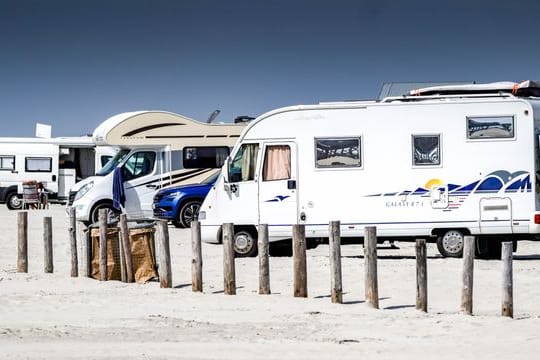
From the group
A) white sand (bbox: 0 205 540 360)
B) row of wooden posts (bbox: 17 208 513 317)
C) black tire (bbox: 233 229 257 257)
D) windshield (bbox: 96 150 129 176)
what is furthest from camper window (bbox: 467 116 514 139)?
windshield (bbox: 96 150 129 176)

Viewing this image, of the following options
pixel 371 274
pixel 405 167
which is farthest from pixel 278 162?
pixel 371 274

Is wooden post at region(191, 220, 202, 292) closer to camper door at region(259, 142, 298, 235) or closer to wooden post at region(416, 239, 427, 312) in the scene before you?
wooden post at region(416, 239, 427, 312)

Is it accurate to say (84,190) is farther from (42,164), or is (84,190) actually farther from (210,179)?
(42,164)

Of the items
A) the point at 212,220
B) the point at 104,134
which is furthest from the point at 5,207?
the point at 212,220

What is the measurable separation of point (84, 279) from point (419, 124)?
6.40 metres

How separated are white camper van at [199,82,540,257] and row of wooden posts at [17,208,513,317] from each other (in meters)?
4.07

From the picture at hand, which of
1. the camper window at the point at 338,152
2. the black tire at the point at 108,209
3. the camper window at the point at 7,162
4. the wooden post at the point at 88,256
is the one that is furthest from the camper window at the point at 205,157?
the camper window at the point at 7,162

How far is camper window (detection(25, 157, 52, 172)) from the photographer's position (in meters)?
34.7

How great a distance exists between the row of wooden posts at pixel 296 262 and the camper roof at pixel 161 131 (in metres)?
9.45

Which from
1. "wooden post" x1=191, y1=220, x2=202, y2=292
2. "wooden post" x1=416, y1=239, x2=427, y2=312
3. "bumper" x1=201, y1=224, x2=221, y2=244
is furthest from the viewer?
"bumper" x1=201, y1=224, x2=221, y2=244

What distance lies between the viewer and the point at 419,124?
17.6 m

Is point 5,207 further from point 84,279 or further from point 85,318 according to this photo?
point 85,318

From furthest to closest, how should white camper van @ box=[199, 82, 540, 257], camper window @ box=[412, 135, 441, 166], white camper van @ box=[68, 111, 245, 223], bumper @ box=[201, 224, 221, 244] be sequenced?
1. white camper van @ box=[68, 111, 245, 223]
2. bumper @ box=[201, 224, 221, 244]
3. camper window @ box=[412, 135, 441, 166]
4. white camper van @ box=[199, 82, 540, 257]

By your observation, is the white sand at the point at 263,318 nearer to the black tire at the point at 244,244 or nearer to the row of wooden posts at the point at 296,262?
Result: the row of wooden posts at the point at 296,262
